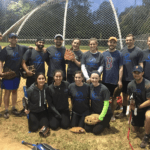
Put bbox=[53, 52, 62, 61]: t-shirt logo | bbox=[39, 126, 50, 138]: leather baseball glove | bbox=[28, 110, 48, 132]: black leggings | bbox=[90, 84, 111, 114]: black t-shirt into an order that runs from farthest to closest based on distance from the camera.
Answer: bbox=[53, 52, 62, 61]: t-shirt logo < bbox=[28, 110, 48, 132]: black leggings < bbox=[90, 84, 111, 114]: black t-shirt < bbox=[39, 126, 50, 138]: leather baseball glove

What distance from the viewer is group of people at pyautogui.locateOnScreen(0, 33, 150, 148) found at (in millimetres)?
3387

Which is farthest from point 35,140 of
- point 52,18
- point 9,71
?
point 52,18

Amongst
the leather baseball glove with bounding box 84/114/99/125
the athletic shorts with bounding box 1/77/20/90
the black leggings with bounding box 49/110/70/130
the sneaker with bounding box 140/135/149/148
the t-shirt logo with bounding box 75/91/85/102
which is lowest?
the sneaker with bounding box 140/135/149/148

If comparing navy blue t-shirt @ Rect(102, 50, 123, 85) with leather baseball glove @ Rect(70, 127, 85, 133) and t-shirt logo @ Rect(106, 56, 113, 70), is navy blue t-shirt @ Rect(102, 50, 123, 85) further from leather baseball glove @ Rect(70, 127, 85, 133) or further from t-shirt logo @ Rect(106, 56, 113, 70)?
leather baseball glove @ Rect(70, 127, 85, 133)

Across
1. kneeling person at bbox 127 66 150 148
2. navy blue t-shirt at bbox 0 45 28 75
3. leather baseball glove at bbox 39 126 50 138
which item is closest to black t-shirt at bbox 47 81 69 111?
leather baseball glove at bbox 39 126 50 138

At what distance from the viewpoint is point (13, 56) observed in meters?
3.91

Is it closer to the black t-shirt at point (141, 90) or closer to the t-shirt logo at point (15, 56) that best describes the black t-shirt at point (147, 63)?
the black t-shirt at point (141, 90)

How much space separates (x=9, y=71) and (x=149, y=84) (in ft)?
10.3

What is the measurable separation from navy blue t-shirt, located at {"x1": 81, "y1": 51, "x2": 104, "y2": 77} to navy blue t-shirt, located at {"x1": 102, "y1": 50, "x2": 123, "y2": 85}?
155mm

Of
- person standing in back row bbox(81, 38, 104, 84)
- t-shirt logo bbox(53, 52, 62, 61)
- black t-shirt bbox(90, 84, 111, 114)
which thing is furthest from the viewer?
t-shirt logo bbox(53, 52, 62, 61)

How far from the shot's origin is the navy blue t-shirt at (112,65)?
371cm

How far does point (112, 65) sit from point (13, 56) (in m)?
2.37

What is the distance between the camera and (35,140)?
10.3 feet

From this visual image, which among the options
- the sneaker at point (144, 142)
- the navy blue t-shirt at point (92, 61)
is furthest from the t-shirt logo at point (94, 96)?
the sneaker at point (144, 142)
